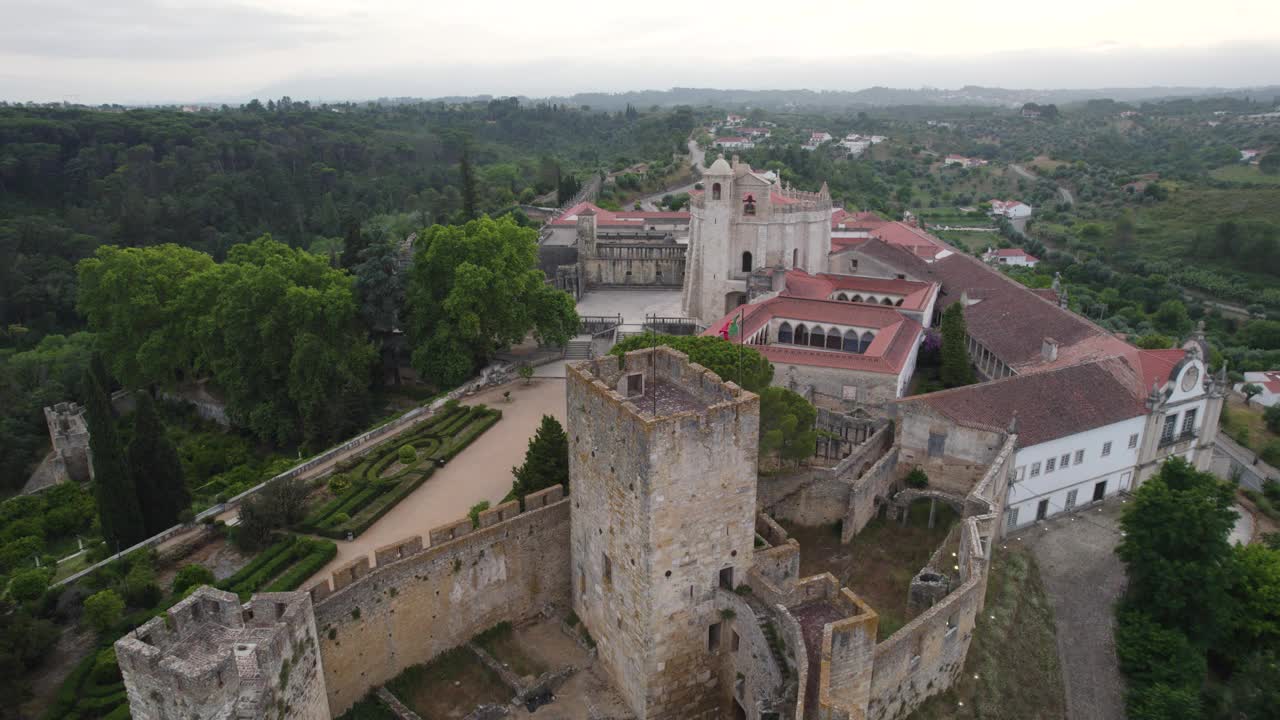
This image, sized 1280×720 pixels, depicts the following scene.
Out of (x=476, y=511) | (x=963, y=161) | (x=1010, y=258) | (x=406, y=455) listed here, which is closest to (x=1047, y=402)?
(x=476, y=511)


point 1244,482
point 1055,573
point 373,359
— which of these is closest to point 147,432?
point 373,359

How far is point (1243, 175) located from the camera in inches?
5002

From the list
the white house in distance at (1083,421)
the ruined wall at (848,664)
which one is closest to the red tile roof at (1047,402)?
the white house in distance at (1083,421)

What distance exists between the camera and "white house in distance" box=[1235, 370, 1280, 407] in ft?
174

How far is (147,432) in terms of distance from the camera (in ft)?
92.0

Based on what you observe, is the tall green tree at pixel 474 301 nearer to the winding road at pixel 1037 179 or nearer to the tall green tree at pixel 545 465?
the tall green tree at pixel 545 465

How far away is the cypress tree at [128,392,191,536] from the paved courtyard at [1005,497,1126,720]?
95.6ft

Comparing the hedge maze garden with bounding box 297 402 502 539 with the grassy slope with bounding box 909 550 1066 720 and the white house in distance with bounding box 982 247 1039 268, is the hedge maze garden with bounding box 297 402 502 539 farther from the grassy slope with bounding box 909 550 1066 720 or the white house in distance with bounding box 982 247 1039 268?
the white house in distance with bounding box 982 247 1039 268

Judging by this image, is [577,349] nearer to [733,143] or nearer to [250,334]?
[250,334]

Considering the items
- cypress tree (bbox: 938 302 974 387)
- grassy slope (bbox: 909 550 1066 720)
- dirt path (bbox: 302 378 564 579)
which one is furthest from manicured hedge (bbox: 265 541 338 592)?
cypress tree (bbox: 938 302 974 387)

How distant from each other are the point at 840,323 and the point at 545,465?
23.5 m

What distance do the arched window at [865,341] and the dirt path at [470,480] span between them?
16701mm

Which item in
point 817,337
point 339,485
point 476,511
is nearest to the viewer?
point 476,511

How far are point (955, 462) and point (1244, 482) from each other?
68.1 ft
